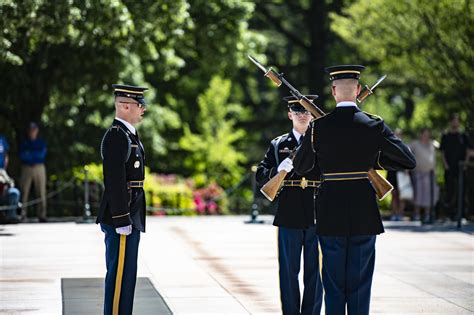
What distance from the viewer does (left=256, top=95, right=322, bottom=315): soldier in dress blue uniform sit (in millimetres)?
9281

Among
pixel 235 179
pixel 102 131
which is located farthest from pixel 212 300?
pixel 235 179

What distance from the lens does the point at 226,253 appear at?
1603 cm

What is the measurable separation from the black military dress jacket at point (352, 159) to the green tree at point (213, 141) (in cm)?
2550

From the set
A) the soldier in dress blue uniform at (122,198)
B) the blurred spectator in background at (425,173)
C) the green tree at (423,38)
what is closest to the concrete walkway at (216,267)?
the blurred spectator in background at (425,173)

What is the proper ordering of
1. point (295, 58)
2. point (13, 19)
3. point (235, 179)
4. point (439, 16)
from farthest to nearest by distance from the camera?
point (295, 58) → point (235, 179) → point (439, 16) → point (13, 19)

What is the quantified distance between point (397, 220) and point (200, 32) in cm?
621

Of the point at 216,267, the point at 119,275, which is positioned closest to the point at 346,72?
the point at 119,275

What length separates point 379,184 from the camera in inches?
327

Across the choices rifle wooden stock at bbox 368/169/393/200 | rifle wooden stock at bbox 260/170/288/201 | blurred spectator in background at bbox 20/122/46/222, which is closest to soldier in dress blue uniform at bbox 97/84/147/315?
rifle wooden stock at bbox 260/170/288/201

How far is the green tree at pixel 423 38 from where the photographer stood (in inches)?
962

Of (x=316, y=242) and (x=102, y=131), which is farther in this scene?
(x=102, y=131)

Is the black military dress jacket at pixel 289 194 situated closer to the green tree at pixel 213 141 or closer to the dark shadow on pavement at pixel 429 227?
the dark shadow on pavement at pixel 429 227

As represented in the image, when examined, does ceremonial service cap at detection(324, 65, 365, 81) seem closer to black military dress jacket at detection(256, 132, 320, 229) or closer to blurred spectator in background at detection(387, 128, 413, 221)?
black military dress jacket at detection(256, 132, 320, 229)

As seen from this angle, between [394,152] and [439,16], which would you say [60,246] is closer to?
[394,152]
